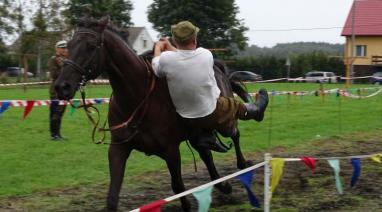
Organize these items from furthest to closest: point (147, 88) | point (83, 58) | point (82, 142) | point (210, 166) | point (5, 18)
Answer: point (5, 18), point (82, 142), point (210, 166), point (147, 88), point (83, 58)

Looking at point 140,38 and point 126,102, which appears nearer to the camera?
point 126,102

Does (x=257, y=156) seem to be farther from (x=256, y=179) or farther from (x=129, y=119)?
(x=129, y=119)

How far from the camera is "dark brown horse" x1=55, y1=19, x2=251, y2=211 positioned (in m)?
4.82

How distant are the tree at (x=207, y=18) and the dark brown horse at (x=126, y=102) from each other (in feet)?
156

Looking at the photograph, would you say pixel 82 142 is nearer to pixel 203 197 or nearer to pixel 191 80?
pixel 191 80

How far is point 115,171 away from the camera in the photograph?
5.02 m

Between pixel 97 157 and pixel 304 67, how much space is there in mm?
48730

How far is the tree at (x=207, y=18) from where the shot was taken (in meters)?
53.5

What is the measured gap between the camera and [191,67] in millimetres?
5098

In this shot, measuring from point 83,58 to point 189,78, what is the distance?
957 mm

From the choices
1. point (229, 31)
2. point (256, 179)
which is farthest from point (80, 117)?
point (229, 31)

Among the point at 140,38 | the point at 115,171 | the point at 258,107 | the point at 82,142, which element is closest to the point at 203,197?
the point at 115,171

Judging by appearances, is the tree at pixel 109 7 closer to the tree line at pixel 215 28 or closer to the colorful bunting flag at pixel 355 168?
the tree line at pixel 215 28

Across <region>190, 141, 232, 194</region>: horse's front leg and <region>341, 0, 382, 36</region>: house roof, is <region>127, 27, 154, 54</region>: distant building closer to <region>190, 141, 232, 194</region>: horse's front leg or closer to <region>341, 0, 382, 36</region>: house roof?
<region>341, 0, 382, 36</region>: house roof
